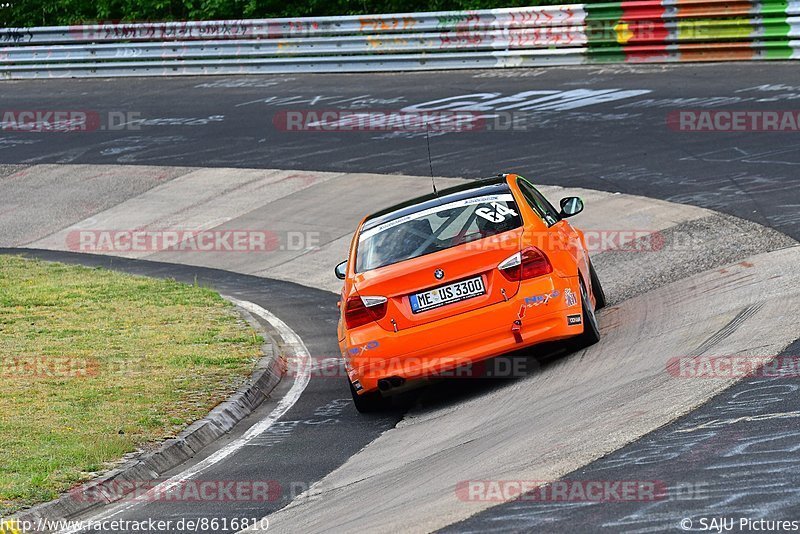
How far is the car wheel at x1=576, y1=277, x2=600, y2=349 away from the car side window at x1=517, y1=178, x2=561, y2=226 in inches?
28.6

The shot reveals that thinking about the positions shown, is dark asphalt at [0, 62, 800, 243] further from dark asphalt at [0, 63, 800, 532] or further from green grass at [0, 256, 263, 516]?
green grass at [0, 256, 263, 516]

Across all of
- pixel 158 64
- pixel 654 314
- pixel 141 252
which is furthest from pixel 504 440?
pixel 158 64

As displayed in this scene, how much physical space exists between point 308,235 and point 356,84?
9145 mm

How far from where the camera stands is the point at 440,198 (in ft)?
34.8

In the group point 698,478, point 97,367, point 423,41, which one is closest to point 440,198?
point 97,367

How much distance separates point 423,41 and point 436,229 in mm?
17567

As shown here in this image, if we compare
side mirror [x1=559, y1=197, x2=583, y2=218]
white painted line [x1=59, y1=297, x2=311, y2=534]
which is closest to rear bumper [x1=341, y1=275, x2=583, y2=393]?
white painted line [x1=59, y1=297, x2=311, y2=534]

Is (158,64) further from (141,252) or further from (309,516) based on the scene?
(309,516)

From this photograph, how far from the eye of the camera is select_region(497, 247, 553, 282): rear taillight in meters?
9.41

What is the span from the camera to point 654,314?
36.3 feet

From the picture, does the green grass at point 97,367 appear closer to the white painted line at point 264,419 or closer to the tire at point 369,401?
the white painted line at point 264,419

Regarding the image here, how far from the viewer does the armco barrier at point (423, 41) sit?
2319 centimetres

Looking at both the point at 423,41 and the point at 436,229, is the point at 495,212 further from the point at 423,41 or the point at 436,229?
the point at 423,41

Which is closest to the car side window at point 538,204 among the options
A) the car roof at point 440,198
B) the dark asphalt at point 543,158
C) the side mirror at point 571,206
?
the side mirror at point 571,206
